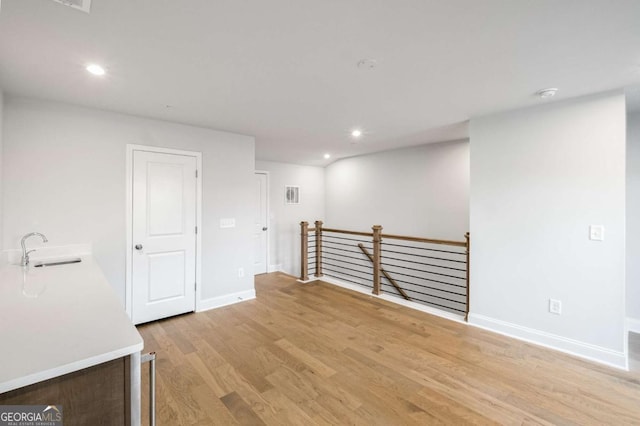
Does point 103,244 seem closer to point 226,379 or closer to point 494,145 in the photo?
point 226,379

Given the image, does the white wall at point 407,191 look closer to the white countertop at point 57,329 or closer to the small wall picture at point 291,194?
the small wall picture at point 291,194

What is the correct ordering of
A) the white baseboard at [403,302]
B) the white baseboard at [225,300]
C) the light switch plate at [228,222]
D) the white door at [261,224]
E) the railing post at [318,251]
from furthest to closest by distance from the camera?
1. the white door at [261,224]
2. the railing post at [318,251]
3. the light switch plate at [228,222]
4. the white baseboard at [225,300]
5. the white baseboard at [403,302]

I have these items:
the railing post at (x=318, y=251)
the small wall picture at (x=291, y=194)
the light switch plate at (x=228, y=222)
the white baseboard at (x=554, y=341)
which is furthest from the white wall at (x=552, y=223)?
the small wall picture at (x=291, y=194)

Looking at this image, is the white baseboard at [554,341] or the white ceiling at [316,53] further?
the white baseboard at [554,341]

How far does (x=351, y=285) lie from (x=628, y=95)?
386 cm

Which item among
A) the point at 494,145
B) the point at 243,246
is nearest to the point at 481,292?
the point at 494,145

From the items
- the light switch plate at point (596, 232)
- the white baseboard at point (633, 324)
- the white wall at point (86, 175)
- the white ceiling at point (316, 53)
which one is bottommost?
the white baseboard at point (633, 324)

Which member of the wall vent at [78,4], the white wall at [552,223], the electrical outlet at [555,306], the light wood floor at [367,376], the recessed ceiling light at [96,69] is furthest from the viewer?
the electrical outlet at [555,306]

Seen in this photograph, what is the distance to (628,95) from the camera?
8.60 feet

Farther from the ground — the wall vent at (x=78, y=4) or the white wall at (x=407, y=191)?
the wall vent at (x=78, y=4)

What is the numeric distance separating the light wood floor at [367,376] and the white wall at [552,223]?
0.29m

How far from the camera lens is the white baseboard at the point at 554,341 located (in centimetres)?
247

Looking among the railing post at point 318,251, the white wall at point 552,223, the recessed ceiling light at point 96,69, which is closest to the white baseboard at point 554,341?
the white wall at point 552,223

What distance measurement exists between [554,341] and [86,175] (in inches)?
194
